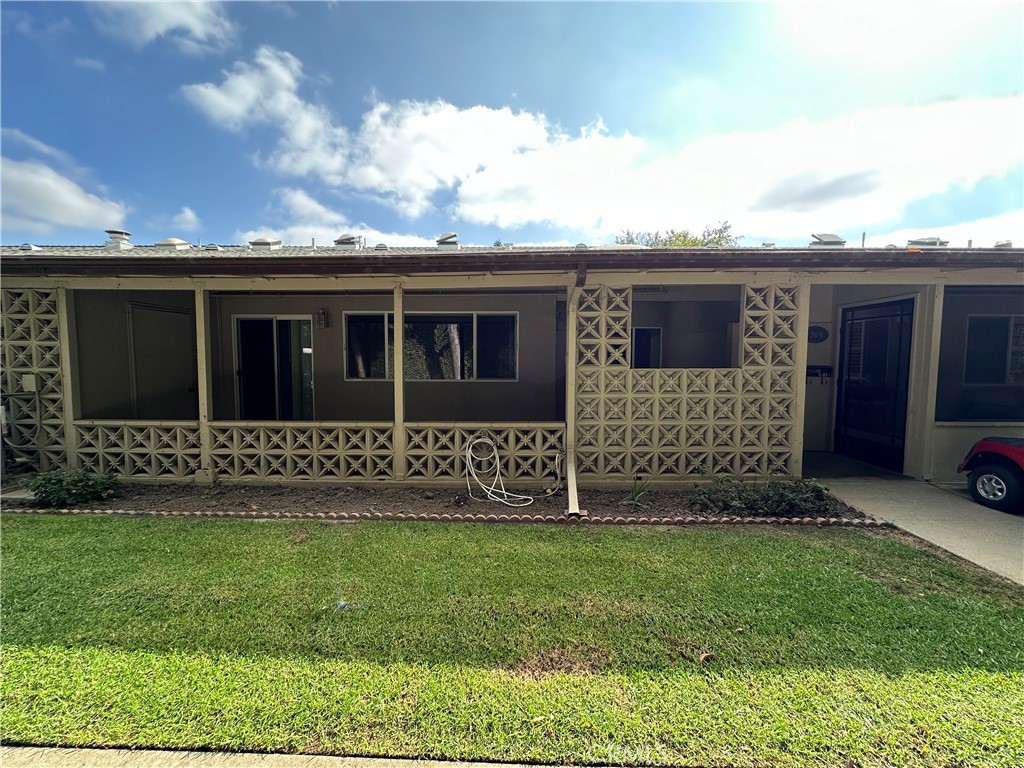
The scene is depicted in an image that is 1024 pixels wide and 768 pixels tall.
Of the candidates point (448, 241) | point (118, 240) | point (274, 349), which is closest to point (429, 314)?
point (448, 241)

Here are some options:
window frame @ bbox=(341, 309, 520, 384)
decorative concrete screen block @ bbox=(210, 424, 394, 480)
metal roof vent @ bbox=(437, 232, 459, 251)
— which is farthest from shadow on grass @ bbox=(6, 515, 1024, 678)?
metal roof vent @ bbox=(437, 232, 459, 251)

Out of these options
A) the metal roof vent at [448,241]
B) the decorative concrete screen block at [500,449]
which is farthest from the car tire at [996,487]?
the metal roof vent at [448,241]

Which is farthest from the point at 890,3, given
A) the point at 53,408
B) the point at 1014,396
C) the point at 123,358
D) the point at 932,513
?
the point at 53,408

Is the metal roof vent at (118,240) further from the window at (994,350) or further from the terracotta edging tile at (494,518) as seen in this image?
the window at (994,350)

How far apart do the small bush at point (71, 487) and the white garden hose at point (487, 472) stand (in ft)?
15.0

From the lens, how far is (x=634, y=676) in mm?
2555

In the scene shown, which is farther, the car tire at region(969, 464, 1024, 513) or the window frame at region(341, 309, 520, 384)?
the window frame at region(341, 309, 520, 384)

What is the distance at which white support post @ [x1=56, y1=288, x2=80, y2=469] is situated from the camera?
20.4 feet

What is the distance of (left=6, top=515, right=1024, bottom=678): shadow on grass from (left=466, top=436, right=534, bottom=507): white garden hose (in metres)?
0.97

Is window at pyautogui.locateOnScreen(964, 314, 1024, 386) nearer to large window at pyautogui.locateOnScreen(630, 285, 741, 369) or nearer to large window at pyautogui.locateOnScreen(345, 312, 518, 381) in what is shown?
large window at pyautogui.locateOnScreen(630, 285, 741, 369)

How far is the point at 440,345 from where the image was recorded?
8.56 meters

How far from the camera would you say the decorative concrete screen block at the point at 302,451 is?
622 centimetres

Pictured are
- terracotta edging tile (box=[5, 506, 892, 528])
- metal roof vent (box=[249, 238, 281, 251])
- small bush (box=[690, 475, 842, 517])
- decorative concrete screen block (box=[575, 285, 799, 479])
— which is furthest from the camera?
metal roof vent (box=[249, 238, 281, 251])

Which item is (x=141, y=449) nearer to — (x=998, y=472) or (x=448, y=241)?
(x=448, y=241)
